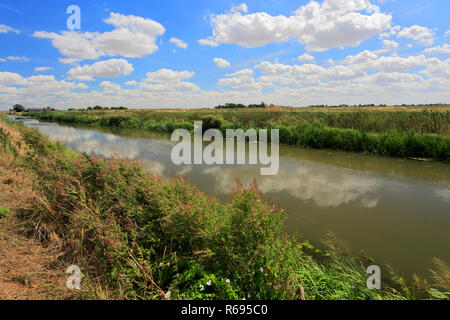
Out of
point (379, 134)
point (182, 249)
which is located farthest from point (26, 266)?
point (379, 134)

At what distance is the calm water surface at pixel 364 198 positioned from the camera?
4504 millimetres

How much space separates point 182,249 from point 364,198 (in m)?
6.14

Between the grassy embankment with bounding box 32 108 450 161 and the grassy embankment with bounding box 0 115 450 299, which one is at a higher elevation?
the grassy embankment with bounding box 32 108 450 161

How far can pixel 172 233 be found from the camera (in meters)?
3.30

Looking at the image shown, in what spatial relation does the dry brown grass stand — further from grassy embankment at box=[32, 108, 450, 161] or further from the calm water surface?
grassy embankment at box=[32, 108, 450, 161]

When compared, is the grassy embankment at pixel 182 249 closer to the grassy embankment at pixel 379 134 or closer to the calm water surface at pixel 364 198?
the calm water surface at pixel 364 198

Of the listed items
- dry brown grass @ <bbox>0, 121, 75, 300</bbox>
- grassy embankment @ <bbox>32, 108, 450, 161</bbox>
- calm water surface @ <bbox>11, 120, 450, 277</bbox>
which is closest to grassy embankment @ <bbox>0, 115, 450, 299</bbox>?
dry brown grass @ <bbox>0, 121, 75, 300</bbox>

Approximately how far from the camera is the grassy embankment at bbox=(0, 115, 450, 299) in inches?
104

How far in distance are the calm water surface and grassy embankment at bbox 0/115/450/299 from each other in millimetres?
843

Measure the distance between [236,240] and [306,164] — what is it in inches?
372

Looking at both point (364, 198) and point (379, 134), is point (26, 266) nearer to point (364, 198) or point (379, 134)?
point (364, 198)

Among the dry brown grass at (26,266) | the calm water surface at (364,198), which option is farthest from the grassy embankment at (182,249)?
the calm water surface at (364,198)
